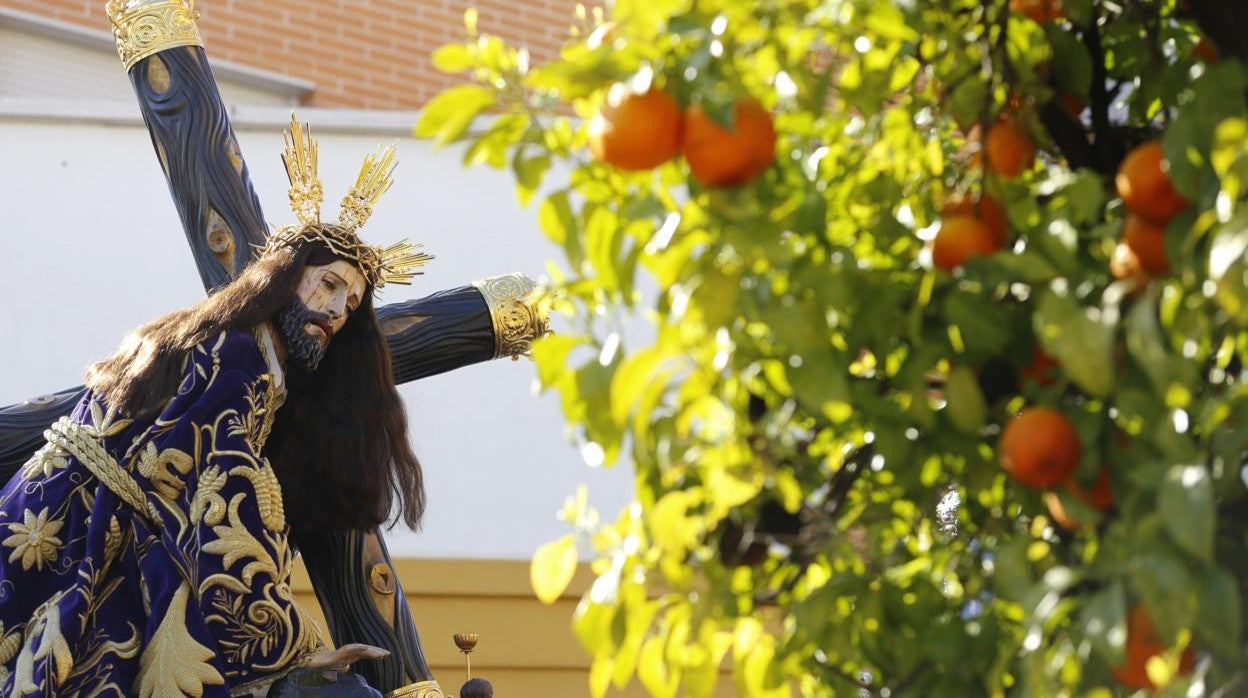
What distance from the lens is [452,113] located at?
117 cm

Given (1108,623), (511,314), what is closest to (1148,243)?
(1108,623)

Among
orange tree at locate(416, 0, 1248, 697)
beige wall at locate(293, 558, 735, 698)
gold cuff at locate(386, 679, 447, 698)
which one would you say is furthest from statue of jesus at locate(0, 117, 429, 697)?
beige wall at locate(293, 558, 735, 698)

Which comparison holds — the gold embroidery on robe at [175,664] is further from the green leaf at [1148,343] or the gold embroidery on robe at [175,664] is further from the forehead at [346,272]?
the green leaf at [1148,343]

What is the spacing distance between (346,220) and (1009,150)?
6.42 feet

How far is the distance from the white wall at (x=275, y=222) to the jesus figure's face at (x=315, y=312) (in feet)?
6.03

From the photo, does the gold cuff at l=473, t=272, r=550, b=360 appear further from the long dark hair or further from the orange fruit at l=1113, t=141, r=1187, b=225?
the orange fruit at l=1113, t=141, r=1187, b=225

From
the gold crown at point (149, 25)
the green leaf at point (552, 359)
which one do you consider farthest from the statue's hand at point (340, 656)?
the green leaf at point (552, 359)

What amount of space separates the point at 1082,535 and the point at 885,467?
149mm

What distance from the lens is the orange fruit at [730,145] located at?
1084 mm

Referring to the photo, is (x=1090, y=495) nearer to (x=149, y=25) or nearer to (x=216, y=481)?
(x=216, y=481)

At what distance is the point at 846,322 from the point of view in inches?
47.5

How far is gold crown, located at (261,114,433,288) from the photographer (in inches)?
118

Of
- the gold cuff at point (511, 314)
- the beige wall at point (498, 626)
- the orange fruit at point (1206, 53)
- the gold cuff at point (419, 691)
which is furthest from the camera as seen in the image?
the beige wall at point (498, 626)

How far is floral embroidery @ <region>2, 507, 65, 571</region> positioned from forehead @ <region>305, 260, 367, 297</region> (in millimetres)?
535
